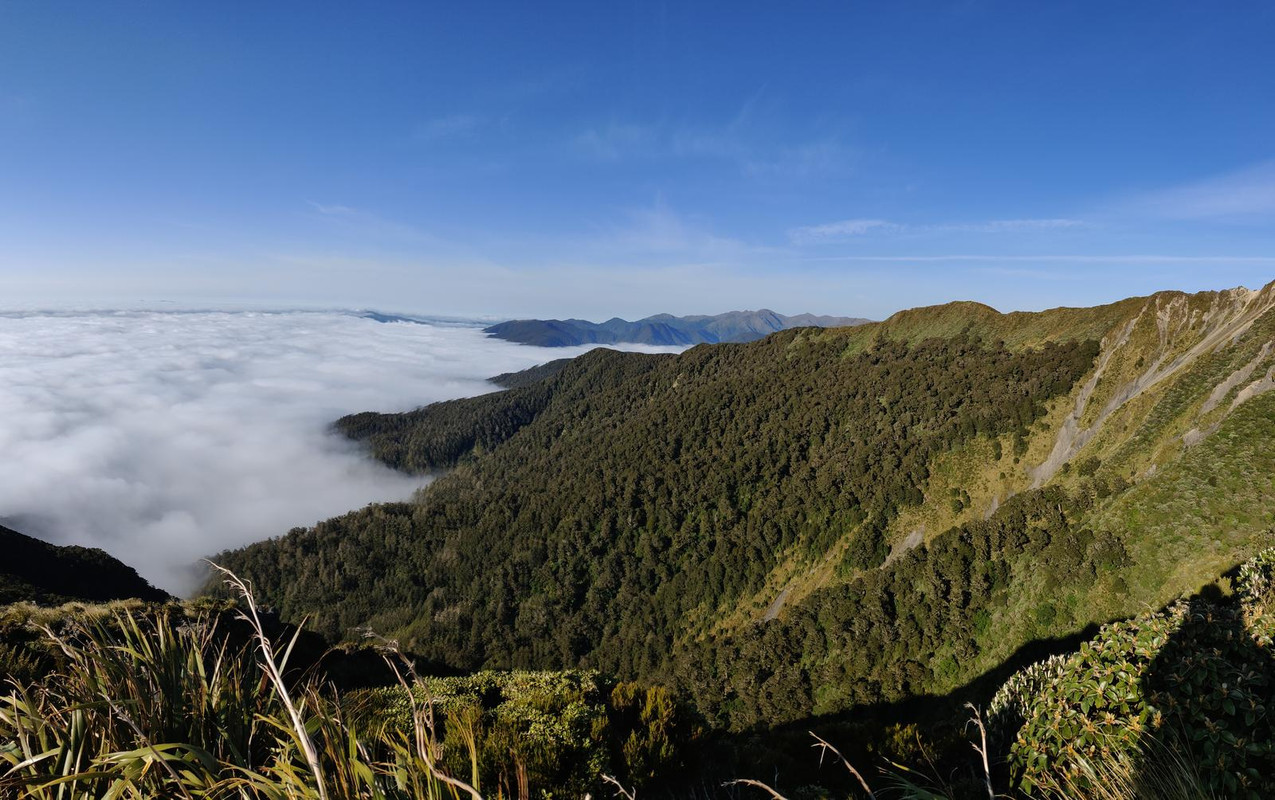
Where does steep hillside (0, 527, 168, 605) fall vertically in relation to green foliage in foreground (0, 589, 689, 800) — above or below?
below

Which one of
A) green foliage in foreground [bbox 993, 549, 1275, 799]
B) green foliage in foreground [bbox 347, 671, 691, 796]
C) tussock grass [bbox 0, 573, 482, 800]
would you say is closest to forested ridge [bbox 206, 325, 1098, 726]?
green foliage in foreground [bbox 993, 549, 1275, 799]

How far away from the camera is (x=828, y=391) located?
105 m

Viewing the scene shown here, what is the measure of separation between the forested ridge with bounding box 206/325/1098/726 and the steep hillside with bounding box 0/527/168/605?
1771 cm

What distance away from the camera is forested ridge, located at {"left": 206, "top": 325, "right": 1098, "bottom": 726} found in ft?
225

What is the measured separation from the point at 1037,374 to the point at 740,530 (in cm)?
4895

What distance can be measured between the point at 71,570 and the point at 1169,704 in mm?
80993

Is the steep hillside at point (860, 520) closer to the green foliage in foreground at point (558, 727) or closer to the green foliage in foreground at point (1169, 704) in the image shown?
the green foliage in foreground at point (1169, 704)

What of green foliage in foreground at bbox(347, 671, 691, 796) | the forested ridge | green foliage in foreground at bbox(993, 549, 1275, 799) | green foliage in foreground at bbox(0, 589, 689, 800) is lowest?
the forested ridge

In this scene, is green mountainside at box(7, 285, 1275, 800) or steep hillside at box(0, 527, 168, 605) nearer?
green mountainside at box(7, 285, 1275, 800)

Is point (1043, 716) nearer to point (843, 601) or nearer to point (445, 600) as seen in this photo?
point (843, 601)

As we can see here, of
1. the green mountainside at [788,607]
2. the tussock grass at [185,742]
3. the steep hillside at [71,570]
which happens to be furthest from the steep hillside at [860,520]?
the steep hillside at [71,570]

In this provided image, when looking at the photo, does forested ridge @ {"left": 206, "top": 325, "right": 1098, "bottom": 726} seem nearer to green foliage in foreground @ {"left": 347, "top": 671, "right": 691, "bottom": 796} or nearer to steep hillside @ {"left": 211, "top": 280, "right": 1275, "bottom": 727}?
steep hillside @ {"left": 211, "top": 280, "right": 1275, "bottom": 727}

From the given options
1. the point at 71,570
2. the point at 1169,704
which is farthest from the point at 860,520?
the point at 71,570

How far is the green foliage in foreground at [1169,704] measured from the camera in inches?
203
